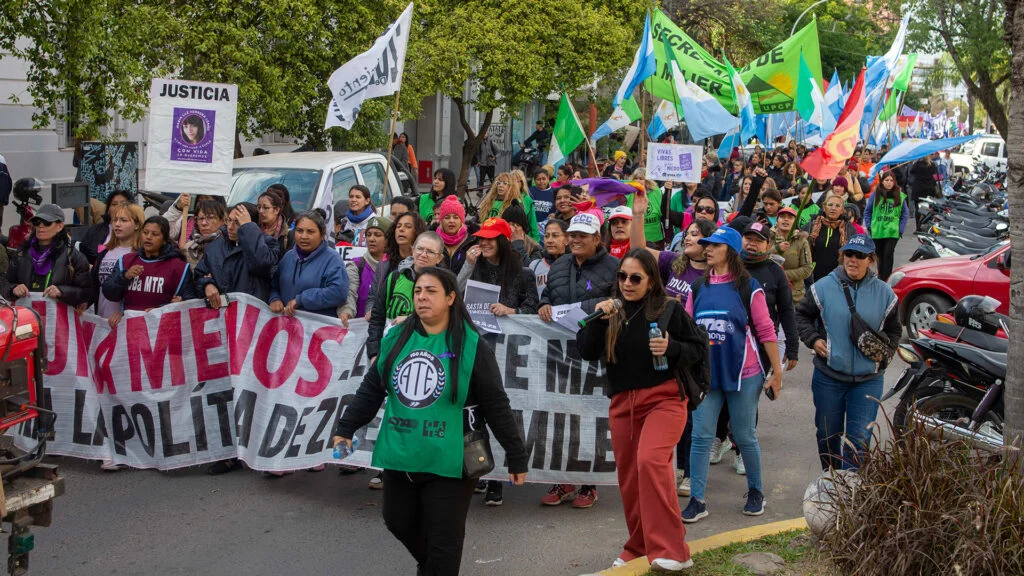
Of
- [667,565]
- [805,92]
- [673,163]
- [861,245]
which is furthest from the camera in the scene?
[805,92]

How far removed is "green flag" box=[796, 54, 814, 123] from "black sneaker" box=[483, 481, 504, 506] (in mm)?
9990

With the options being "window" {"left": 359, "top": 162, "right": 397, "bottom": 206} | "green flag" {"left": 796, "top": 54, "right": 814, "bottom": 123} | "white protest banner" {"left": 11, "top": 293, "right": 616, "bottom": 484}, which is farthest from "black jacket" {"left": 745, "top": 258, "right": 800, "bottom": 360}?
"green flag" {"left": 796, "top": 54, "right": 814, "bottom": 123}

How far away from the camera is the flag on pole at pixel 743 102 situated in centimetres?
1401

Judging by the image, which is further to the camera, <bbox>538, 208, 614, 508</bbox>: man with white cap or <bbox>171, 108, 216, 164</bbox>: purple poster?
<bbox>171, 108, 216, 164</bbox>: purple poster

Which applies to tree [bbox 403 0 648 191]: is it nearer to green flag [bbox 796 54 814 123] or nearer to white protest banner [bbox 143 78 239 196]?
green flag [bbox 796 54 814 123]

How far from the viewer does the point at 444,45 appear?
22312mm

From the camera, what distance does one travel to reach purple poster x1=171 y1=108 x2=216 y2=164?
342 inches

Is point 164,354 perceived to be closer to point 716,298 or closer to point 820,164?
point 716,298

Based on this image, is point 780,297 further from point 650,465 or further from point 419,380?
point 419,380

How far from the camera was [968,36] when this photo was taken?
110 feet

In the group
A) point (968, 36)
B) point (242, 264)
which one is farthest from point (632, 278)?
point (968, 36)

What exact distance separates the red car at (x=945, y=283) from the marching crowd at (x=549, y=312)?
4.62 m

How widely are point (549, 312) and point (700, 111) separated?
704 cm

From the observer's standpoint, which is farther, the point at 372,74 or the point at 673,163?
the point at 673,163
